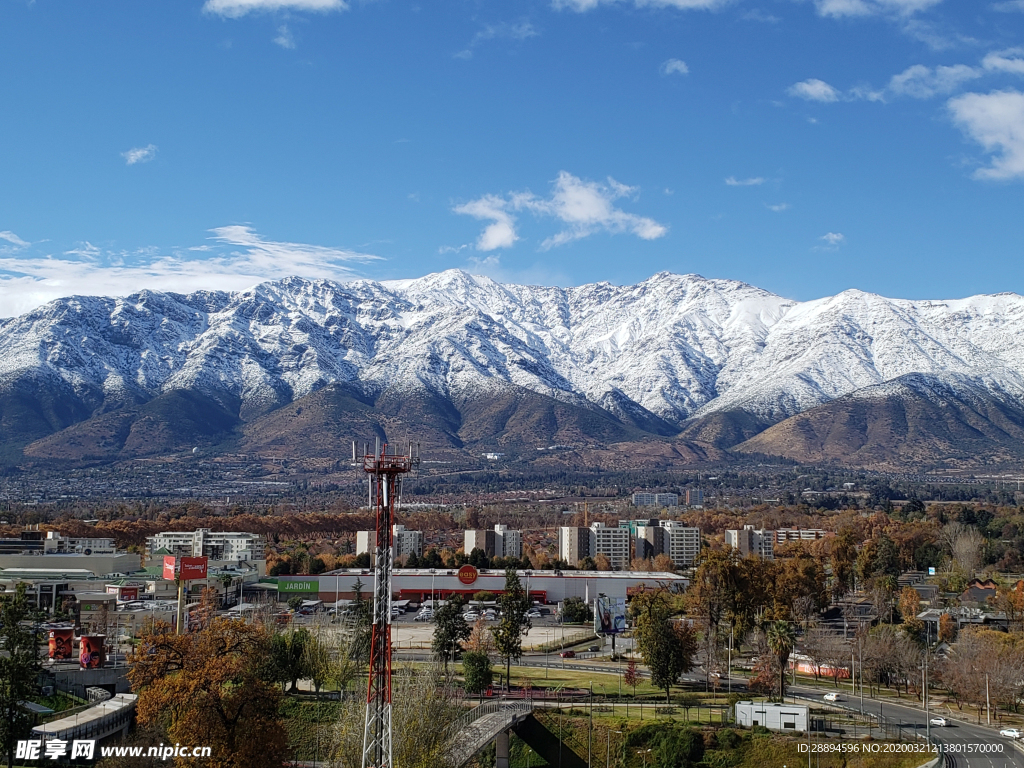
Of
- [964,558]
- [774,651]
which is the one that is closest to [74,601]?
[774,651]

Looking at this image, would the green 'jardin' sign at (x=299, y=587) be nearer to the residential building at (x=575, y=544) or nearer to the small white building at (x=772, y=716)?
the residential building at (x=575, y=544)

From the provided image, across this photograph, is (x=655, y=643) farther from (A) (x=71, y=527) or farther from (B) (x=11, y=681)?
(A) (x=71, y=527)

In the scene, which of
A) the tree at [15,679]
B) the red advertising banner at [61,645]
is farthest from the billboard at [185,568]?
the tree at [15,679]

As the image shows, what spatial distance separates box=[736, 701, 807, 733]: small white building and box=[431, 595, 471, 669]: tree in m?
18.2

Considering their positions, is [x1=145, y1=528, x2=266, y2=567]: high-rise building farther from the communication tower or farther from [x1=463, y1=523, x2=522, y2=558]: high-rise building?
the communication tower

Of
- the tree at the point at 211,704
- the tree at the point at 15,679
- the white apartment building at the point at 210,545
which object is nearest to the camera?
the tree at the point at 211,704

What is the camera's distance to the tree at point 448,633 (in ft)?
211

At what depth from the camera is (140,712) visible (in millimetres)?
39594

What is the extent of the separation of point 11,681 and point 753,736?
29920mm

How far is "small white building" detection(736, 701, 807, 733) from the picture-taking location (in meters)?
49.9

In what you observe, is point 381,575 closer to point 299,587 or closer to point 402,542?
point 299,587

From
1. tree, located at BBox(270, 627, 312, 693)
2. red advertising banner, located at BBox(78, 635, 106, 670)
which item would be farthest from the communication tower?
red advertising banner, located at BBox(78, 635, 106, 670)

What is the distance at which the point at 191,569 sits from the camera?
186 feet

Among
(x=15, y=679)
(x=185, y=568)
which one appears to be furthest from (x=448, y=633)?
(x=15, y=679)
